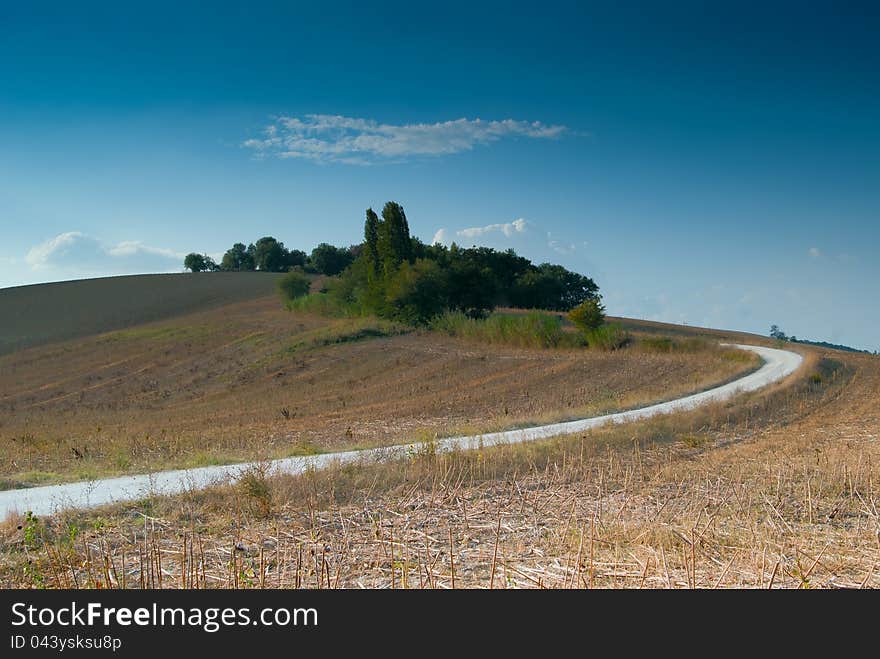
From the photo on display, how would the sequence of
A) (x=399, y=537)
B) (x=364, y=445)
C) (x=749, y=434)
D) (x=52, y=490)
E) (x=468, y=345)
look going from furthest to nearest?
1. (x=468, y=345)
2. (x=749, y=434)
3. (x=364, y=445)
4. (x=52, y=490)
5. (x=399, y=537)

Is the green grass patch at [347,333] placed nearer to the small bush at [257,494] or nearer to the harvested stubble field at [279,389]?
the harvested stubble field at [279,389]

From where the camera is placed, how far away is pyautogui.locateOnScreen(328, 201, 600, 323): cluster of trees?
4494 centimetres

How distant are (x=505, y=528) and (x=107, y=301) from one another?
244ft

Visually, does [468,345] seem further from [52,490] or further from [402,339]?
[52,490]

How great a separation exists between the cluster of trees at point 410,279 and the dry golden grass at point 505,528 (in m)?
30.2

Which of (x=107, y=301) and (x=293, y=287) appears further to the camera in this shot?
(x=107, y=301)

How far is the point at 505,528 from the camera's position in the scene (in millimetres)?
7141

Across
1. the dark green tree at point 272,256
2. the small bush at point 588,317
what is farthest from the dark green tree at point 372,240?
the dark green tree at point 272,256

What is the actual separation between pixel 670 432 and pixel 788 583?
9.79 m

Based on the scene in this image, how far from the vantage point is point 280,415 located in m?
23.2

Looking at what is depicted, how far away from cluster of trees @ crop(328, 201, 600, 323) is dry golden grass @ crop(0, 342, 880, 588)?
99.1 feet

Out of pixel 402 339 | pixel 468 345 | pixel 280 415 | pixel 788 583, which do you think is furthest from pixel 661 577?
pixel 402 339

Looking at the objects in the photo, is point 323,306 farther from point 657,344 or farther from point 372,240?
point 657,344

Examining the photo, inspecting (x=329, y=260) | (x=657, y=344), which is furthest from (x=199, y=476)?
(x=329, y=260)
